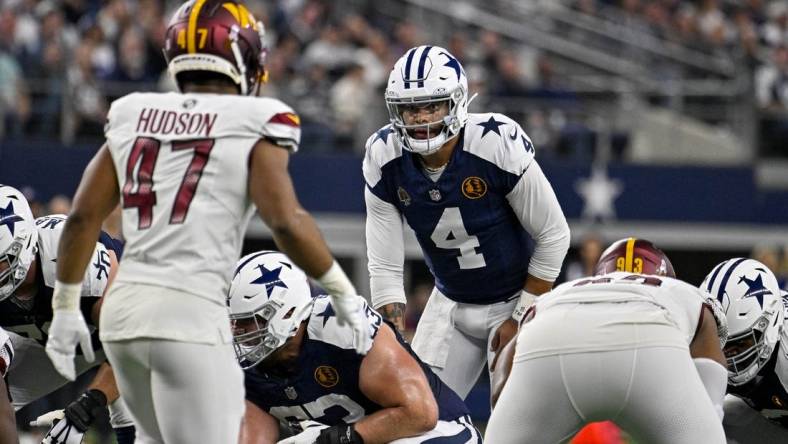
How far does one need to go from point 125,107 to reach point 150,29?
9.63m

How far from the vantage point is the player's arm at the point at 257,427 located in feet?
17.5

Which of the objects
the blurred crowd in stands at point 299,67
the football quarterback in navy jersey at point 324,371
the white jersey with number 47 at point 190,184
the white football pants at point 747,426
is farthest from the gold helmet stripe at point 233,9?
the blurred crowd in stands at point 299,67

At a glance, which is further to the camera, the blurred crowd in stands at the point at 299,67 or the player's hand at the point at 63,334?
the blurred crowd in stands at the point at 299,67

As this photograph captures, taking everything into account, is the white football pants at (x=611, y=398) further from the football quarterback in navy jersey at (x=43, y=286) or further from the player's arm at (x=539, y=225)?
the football quarterback in navy jersey at (x=43, y=286)

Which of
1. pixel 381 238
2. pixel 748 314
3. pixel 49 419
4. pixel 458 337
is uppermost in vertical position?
pixel 748 314

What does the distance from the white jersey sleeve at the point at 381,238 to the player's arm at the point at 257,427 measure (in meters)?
1.07

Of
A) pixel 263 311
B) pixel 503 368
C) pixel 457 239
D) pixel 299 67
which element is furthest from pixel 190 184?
pixel 299 67

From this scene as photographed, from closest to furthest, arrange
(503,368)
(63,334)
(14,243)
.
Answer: (63,334) < (503,368) < (14,243)

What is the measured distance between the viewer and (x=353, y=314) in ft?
13.7

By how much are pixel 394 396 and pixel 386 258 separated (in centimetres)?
→ 141

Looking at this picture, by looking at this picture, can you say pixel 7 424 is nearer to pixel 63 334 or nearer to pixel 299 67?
pixel 63 334

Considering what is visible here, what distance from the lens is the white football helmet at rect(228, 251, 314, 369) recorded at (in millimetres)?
5012

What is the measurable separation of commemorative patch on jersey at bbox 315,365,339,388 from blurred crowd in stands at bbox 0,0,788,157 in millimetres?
8318

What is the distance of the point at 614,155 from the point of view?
48.0 ft
